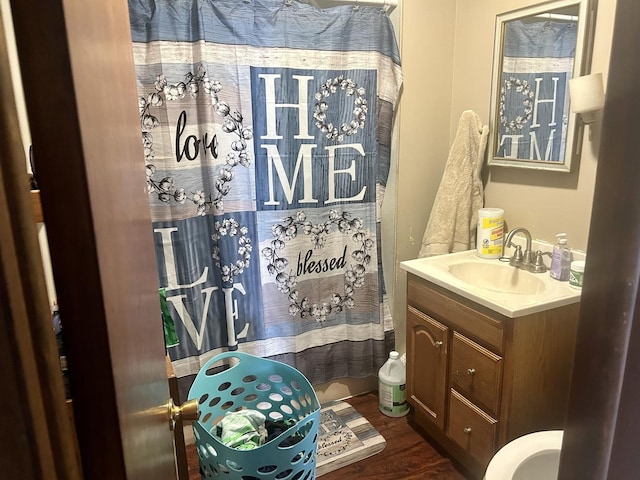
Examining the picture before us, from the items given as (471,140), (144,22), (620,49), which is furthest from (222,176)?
(620,49)

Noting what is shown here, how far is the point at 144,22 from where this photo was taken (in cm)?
181

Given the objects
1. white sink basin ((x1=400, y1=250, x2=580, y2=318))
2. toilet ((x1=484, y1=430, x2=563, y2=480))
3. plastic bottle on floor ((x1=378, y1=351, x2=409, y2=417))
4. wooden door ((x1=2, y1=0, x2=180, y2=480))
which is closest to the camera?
wooden door ((x1=2, y1=0, x2=180, y2=480))

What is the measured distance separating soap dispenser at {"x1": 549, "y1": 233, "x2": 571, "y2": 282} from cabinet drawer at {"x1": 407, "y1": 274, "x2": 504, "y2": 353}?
0.39 metres

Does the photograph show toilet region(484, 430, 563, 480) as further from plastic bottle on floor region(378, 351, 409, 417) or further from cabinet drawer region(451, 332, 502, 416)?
plastic bottle on floor region(378, 351, 409, 417)

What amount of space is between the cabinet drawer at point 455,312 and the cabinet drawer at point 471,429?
0.31 metres

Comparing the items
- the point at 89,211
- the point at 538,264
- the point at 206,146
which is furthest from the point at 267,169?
the point at 89,211

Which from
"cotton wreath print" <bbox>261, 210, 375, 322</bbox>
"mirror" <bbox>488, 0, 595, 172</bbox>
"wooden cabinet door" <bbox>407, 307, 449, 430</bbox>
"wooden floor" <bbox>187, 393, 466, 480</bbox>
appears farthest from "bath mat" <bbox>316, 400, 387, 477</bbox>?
"mirror" <bbox>488, 0, 595, 172</bbox>

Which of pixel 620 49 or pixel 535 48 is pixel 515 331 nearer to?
pixel 535 48

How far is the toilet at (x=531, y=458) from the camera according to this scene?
1356mm

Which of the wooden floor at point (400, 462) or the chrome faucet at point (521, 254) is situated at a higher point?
the chrome faucet at point (521, 254)

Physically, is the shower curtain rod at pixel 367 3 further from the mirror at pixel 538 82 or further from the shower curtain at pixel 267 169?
the mirror at pixel 538 82

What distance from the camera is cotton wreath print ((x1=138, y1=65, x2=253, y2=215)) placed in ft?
6.15

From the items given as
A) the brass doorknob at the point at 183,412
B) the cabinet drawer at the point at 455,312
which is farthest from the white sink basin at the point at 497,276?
the brass doorknob at the point at 183,412

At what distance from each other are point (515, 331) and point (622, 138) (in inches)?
56.7
